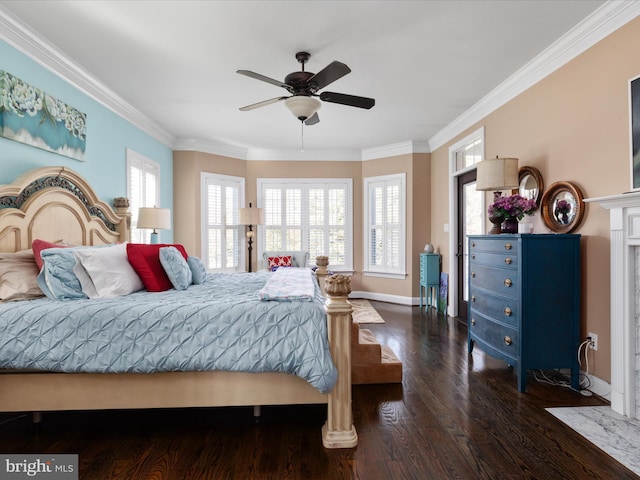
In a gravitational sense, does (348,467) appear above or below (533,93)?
below

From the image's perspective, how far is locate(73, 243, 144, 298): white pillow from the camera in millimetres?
2441

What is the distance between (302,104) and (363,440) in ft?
7.98

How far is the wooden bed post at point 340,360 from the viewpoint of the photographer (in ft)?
6.53

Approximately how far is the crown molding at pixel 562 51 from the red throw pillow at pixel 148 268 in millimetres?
3641

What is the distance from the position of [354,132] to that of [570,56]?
2.97 metres

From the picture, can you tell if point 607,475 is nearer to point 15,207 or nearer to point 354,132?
point 15,207

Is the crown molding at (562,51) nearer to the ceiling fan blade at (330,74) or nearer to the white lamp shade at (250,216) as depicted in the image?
the ceiling fan blade at (330,74)

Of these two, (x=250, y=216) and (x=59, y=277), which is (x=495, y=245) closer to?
(x=59, y=277)

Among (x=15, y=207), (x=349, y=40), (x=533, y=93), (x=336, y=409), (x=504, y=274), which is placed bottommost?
(x=336, y=409)

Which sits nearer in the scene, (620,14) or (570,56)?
(620,14)

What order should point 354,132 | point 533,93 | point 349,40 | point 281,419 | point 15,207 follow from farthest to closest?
point 354,132
point 533,93
point 349,40
point 15,207
point 281,419

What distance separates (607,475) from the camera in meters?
1.72

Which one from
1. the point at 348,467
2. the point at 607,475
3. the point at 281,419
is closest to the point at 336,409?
the point at 348,467

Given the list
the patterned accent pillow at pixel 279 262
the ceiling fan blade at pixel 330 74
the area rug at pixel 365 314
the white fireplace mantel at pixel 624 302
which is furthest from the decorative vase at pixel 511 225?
the patterned accent pillow at pixel 279 262
